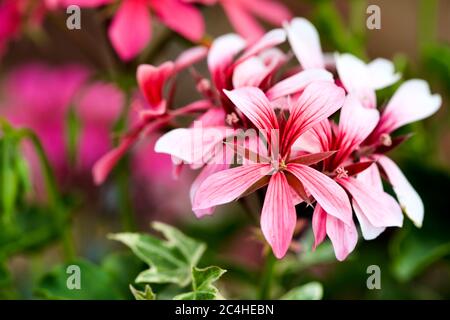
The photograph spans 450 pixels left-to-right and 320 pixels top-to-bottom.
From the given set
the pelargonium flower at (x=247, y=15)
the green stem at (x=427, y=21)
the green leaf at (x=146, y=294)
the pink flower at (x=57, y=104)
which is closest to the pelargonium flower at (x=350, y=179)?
the green leaf at (x=146, y=294)

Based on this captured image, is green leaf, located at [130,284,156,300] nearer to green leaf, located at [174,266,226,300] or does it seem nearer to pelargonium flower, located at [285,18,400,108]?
green leaf, located at [174,266,226,300]

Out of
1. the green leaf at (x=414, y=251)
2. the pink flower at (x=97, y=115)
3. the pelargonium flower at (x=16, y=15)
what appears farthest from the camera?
the pink flower at (x=97, y=115)

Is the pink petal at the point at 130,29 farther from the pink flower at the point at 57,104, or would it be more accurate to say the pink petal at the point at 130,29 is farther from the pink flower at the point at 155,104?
the pink flower at the point at 57,104

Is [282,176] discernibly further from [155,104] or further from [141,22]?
[141,22]

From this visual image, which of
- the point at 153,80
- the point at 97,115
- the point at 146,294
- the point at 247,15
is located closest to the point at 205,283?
the point at 146,294

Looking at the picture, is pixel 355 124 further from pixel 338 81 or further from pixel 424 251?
pixel 424 251

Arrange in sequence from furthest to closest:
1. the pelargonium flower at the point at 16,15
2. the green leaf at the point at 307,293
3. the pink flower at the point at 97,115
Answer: the pink flower at the point at 97,115, the pelargonium flower at the point at 16,15, the green leaf at the point at 307,293

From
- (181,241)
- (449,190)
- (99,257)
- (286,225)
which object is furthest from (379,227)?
(99,257)
